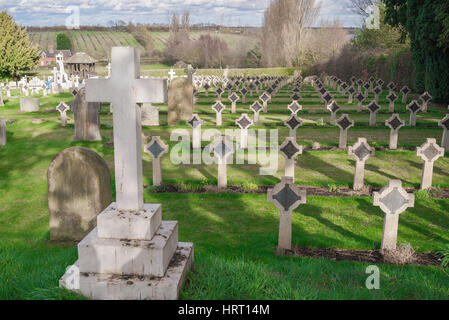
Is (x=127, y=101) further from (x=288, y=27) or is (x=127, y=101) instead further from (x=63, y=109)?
(x=288, y=27)

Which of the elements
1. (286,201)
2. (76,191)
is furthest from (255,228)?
(76,191)

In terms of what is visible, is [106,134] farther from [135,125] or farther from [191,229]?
[135,125]

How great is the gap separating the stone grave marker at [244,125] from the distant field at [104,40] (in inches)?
2947

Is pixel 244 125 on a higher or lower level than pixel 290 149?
higher

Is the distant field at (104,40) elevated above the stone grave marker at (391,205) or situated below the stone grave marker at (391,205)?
above

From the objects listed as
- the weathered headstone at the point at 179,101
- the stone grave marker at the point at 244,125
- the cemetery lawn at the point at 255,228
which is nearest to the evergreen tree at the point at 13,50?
the weathered headstone at the point at 179,101

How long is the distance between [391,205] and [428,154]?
3.00 metres

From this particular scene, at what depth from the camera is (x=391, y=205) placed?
4.96m

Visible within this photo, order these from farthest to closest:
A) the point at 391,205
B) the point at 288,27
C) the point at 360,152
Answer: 1. the point at 288,27
2. the point at 360,152
3. the point at 391,205

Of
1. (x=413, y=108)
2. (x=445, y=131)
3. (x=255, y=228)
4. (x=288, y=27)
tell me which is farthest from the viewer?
→ (x=288, y=27)

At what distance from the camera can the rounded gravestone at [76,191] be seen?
5297 mm

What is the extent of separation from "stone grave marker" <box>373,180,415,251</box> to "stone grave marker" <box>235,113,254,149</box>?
219 inches

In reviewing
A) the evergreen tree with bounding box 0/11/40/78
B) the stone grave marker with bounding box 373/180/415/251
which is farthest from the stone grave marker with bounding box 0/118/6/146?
the evergreen tree with bounding box 0/11/40/78

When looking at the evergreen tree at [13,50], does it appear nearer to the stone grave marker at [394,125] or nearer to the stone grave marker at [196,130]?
the stone grave marker at [196,130]
